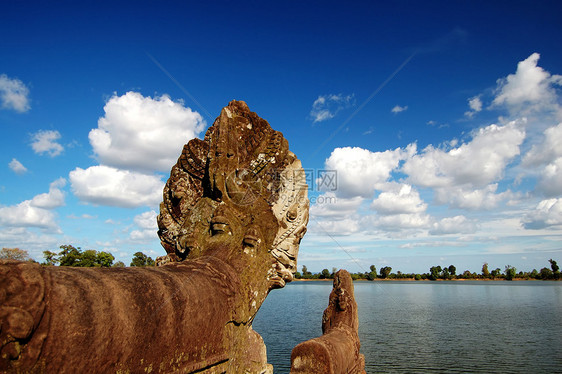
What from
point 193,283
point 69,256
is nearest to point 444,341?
point 193,283

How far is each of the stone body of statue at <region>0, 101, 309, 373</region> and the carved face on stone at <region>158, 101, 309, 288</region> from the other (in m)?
0.02

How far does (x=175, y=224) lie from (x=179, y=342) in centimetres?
336

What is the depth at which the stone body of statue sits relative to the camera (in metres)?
2.09

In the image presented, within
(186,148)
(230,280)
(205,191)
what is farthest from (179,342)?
(186,148)

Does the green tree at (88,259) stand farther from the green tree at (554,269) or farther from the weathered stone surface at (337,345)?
the green tree at (554,269)

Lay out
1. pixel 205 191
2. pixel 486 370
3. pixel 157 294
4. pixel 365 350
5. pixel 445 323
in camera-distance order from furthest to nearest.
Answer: pixel 445 323 < pixel 365 350 < pixel 486 370 < pixel 205 191 < pixel 157 294

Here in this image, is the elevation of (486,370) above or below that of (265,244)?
below

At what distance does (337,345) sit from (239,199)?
2.56m

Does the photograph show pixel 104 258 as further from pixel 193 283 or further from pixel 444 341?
pixel 193 283


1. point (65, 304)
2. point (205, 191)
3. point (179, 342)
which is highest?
point (205, 191)

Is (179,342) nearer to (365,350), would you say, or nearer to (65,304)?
(65,304)

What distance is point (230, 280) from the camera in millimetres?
4125

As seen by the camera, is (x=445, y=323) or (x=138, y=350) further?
(x=445, y=323)

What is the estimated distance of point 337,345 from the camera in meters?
5.39
